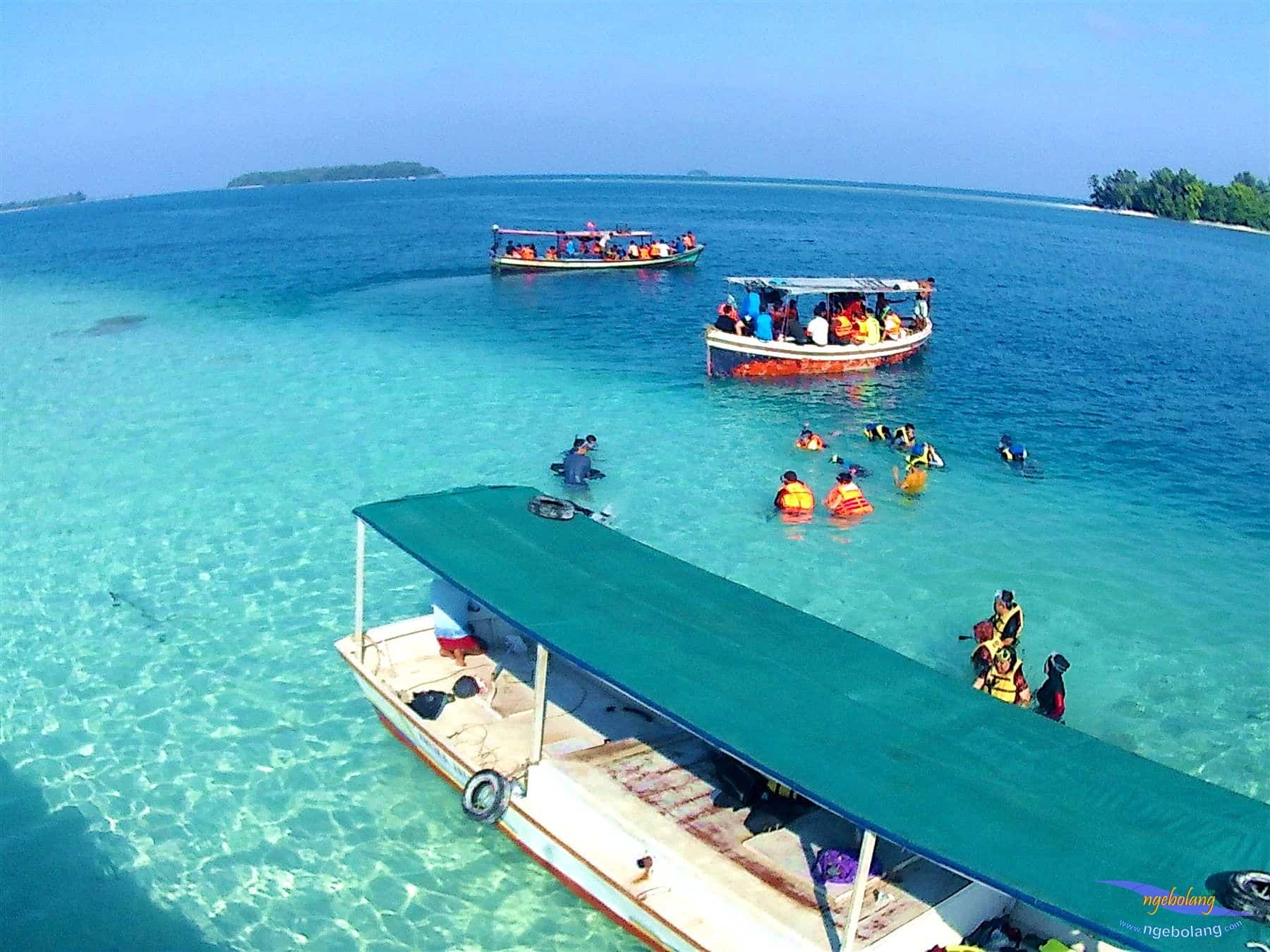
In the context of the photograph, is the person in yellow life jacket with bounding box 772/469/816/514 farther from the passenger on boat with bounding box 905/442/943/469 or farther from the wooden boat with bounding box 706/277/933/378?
the wooden boat with bounding box 706/277/933/378

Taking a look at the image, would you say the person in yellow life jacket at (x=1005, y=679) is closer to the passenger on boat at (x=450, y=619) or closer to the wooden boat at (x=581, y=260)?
the passenger on boat at (x=450, y=619)

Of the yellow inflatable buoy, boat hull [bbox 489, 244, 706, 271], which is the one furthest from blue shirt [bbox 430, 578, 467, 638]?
boat hull [bbox 489, 244, 706, 271]

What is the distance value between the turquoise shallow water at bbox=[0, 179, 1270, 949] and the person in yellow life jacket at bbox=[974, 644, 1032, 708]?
2.06 m

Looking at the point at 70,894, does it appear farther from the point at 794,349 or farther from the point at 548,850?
the point at 794,349

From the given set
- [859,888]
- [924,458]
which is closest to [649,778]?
[859,888]

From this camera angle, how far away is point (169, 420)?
2592 centimetres

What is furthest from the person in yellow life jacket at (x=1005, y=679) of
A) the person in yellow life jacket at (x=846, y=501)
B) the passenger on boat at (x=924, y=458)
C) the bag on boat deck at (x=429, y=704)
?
the passenger on boat at (x=924, y=458)

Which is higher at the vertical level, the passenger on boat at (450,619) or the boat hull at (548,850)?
the passenger on boat at (450,619)

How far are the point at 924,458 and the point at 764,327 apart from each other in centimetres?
1028

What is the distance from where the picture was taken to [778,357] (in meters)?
32.2

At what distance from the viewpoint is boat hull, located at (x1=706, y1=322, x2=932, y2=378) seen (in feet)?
104

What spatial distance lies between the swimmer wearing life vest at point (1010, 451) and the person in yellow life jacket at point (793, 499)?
7.17 metres

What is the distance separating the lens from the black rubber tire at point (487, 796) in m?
10.2

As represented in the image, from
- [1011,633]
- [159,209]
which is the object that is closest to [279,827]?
[1011,633]
